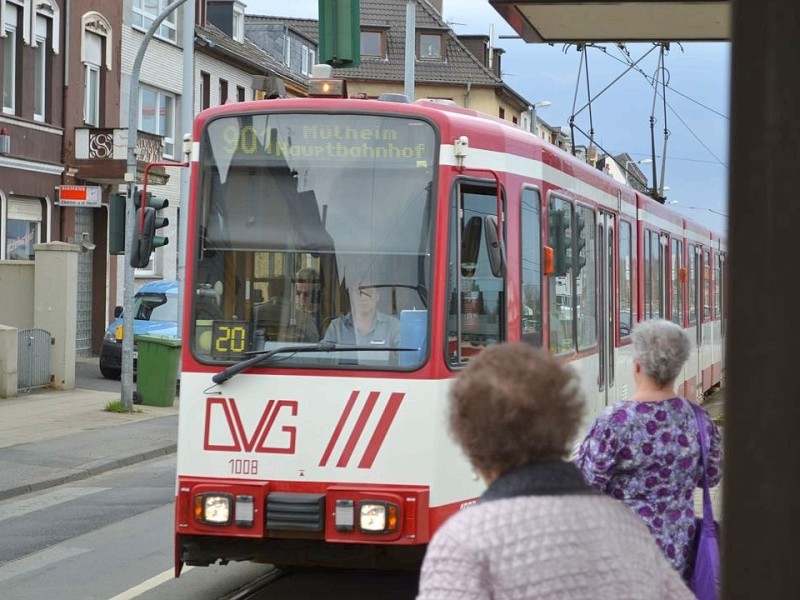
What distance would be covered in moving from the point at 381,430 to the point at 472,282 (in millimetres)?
1037

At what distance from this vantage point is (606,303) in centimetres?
1241

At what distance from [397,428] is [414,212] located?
46.7 inches

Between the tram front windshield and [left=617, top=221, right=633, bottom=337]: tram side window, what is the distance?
5.91m

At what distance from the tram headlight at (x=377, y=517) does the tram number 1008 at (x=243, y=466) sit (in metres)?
0.61

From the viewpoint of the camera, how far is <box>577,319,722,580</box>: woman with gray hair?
16.1 feet

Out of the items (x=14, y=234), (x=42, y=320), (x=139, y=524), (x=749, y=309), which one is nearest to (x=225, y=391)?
(x=139, y=524)

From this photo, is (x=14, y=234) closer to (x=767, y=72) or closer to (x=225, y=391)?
(x=225, y=391)

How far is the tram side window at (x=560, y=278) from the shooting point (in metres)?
9.38

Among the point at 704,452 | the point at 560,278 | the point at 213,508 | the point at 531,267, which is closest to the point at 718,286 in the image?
the point at 560,278

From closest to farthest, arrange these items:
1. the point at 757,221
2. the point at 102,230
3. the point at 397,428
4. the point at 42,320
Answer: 1. the point at 757,221
2. the point at 397,428
3. the point at 42,320
4. the point at 102,230

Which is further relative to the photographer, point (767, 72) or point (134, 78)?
point (134, 78)

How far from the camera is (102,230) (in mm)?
34781

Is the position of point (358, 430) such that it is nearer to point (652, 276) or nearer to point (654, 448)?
point (654, 448)

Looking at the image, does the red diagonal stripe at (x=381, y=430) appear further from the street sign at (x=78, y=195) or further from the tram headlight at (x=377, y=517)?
the street sign at (x=78, y=195)
